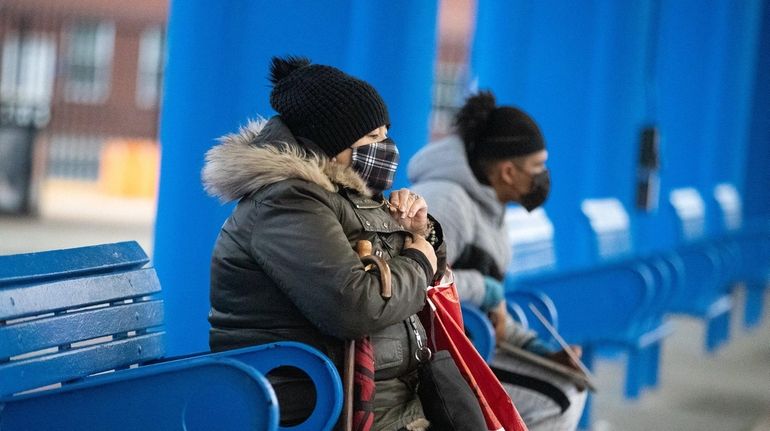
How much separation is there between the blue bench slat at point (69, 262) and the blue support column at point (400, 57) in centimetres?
143

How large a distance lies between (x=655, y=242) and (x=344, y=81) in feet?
23.4

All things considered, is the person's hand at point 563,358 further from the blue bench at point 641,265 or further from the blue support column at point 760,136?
the blue support column at point 760,136

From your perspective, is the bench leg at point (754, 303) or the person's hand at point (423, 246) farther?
the bench leg at point (754, 303)

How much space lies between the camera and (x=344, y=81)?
99.9 inches

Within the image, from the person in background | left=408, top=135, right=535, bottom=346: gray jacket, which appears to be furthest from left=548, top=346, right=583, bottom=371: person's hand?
left=408, top=135, right=535, bottom=346: gray jacket

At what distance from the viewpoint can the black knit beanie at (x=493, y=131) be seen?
3.83 meters

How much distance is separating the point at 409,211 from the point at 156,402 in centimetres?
77

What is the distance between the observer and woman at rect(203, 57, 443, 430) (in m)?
2.27

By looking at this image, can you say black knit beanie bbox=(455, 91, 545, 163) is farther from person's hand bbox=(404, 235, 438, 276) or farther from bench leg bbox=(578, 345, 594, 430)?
bench leg bbox=(578, 345, 594, 430)

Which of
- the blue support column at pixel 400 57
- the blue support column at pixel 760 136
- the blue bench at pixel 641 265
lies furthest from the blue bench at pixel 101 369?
the blue support column at pixel 760 136

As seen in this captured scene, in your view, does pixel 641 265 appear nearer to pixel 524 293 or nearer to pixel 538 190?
pixel 524 293

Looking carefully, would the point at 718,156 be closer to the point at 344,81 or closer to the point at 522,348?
the point at 522,348

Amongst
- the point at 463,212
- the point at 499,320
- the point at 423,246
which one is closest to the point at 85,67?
the point at 463,212

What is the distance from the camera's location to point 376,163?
257 cm
